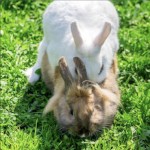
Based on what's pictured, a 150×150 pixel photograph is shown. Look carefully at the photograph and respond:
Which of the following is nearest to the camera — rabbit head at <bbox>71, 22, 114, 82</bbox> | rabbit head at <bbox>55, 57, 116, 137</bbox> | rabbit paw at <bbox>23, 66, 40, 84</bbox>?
rabbit head at <bbox>55, 57, 116, 137</bbox>

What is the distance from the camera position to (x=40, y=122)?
14.8 feet

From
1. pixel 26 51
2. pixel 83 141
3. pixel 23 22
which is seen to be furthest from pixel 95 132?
pixel 23 22

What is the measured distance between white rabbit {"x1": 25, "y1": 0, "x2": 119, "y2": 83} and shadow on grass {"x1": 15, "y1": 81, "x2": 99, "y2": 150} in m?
0.35

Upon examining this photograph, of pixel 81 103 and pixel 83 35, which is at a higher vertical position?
pixel 83 35

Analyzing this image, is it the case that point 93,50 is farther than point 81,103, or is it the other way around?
point 93,50

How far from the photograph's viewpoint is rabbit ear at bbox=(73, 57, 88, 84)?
3912 mm

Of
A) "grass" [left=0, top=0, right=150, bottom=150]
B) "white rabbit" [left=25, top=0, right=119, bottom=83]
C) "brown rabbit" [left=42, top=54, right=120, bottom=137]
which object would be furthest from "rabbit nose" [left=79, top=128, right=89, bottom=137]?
"white rabbit" [left=25, top=0, right=119, bottom=83]

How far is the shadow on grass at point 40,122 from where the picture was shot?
427 cm

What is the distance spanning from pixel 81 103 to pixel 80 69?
0.88ft

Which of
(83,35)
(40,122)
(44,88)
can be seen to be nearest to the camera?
(83,35)

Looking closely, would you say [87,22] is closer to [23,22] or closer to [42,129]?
[42,129]

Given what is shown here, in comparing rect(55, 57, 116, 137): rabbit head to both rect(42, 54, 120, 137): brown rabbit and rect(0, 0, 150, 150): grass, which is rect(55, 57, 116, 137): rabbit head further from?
rect(0, 0, 150, 150): grass

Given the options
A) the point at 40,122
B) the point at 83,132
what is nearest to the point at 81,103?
the point at 83,132

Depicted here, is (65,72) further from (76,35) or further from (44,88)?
(44,88)
